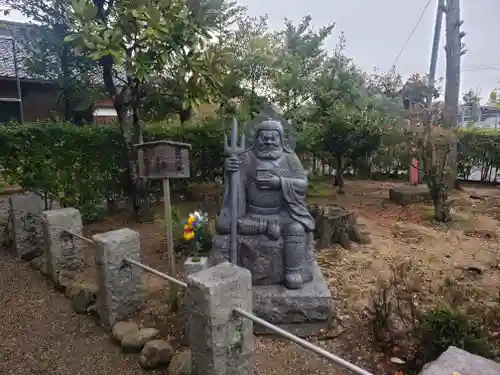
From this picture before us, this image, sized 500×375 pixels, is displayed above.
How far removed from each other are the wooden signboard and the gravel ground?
154 cm

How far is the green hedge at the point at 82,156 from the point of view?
19.0 feet

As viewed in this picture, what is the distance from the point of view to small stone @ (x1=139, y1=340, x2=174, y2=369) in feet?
9.19

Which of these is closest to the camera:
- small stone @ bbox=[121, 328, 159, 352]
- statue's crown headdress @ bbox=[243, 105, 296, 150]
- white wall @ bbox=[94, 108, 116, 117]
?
small stone @ bbox=[121, 328, 159, 352]

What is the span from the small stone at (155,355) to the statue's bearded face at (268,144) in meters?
1.80

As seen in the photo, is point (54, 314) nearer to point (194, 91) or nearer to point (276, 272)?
point (276, 272)

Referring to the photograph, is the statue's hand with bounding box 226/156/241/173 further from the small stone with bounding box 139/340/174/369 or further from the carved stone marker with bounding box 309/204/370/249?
the carved stone marker with bounding box 309/204/370/249

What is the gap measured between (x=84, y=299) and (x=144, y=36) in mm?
2923

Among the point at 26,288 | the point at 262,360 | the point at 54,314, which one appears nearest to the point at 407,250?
the point at 262,360

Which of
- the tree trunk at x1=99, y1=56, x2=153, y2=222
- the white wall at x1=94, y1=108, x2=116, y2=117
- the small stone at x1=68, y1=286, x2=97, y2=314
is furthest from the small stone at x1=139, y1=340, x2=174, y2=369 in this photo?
the white wall at x1=94, y1=108, x2=116, y2=117

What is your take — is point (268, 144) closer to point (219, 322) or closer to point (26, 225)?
point (219, 322)

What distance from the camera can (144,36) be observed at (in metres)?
4.35

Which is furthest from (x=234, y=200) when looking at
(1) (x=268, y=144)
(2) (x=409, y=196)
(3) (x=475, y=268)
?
(2) (x=409, y=196)

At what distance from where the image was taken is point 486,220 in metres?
6.88

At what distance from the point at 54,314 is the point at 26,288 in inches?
34.9
